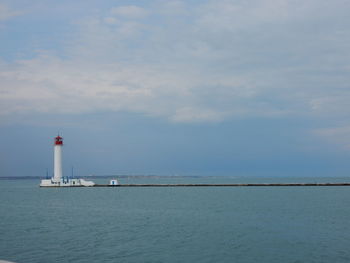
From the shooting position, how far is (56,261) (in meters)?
21.0

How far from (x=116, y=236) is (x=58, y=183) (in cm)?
7162

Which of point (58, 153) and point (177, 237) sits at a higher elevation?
point (58, 153)

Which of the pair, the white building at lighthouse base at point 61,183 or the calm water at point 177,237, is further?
the white building at lighthouse base at point 61,183

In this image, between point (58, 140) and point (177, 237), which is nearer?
point (177, 237)

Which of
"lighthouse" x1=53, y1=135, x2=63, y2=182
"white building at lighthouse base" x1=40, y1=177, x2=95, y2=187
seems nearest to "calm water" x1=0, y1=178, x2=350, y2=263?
"lighthouse" x1=53, y1=135, x2=63, y2=182

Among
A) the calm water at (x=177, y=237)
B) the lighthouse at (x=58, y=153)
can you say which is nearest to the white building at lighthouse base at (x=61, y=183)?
the lighthouse at (x=58, y=153)

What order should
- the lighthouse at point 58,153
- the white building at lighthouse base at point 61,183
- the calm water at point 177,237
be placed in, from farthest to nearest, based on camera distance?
the white building at lighthouse base at point 61,183 → the lighthouse at point 58,153 → the calm water at point 177,237

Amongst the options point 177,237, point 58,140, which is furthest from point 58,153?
point 177,237

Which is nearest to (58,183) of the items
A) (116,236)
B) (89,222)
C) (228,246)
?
(89,222)

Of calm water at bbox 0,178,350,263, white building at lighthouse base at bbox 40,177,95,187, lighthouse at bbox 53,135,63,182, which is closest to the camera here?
calm water at bbox 0,178,350,263

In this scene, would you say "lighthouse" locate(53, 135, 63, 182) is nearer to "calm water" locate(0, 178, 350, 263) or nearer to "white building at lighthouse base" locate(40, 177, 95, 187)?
"white building at lighthouse base" locate(40, 177, 95, 187)

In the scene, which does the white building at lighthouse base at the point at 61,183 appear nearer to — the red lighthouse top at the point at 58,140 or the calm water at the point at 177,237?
the red lighthouse top at the point at 58,140

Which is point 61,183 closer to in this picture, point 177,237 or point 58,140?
point 58,140

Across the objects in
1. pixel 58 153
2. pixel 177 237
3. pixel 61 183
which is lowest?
pixel 177 237
